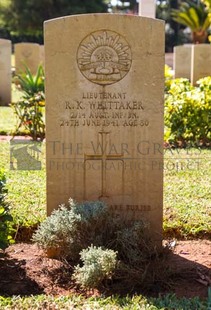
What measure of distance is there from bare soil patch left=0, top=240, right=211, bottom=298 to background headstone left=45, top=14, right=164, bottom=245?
289 mm

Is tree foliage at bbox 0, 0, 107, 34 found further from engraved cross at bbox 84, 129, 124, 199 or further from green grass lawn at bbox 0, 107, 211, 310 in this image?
engraved cross at bbox 84, 129, 124, 199

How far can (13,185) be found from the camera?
5457mm

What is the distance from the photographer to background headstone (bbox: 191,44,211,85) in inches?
645

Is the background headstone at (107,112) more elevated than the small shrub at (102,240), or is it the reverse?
the background headstone at (107,112)

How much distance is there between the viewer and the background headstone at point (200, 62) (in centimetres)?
1638

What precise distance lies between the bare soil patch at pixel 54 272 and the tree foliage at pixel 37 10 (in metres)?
28.5

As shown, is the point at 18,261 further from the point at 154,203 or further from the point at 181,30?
the point at 181,30

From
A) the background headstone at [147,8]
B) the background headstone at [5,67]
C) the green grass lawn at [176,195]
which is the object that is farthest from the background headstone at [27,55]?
the green grass lawn at [176,195]

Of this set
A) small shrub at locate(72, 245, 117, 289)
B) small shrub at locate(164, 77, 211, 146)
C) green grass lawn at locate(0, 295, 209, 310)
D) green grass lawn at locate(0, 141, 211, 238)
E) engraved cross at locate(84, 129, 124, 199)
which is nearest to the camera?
green grass lawn at locate(0, 295, 209, 310)

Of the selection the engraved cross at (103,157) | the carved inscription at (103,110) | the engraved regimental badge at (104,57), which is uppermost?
the engraved regimental badge at (104,57)

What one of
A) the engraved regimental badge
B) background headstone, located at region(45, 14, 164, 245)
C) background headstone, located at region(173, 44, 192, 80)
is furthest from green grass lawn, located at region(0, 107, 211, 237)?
background headstone, located at region(173, 44, 192, 80)

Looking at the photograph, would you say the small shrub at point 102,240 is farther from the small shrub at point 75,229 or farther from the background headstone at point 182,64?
A: the background headstone at point 182,64

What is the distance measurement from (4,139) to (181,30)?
36.4 metres

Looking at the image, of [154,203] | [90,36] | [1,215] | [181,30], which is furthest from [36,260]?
[181,30]
